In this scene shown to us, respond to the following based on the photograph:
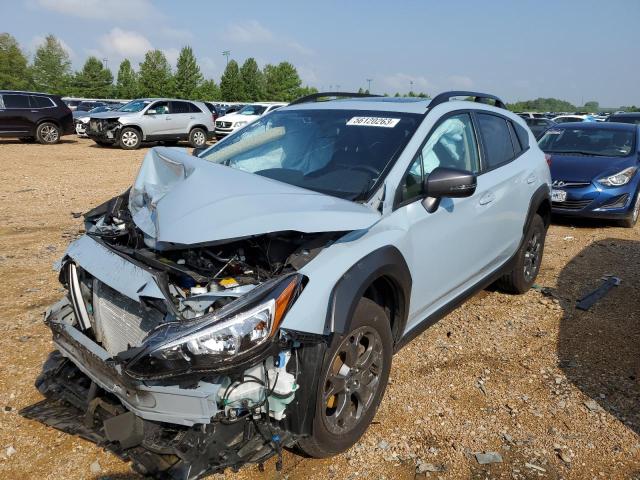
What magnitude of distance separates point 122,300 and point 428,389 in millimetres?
2029

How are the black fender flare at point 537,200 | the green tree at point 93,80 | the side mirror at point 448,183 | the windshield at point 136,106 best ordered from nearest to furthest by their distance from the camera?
the side mirror at point 448,183 → the black fender flare at point 537,200 → the windshield at point 136,106 → the green tree at point 93,80

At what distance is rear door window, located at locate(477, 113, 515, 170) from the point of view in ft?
13.6

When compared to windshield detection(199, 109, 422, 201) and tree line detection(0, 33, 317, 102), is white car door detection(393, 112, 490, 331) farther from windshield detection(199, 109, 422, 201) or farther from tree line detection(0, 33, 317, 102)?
tree line detection(0, 33, 317, 102)

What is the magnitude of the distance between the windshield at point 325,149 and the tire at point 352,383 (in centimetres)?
71

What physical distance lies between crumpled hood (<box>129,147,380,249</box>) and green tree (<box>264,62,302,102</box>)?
7472cm

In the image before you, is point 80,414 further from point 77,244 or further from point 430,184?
point 430,184

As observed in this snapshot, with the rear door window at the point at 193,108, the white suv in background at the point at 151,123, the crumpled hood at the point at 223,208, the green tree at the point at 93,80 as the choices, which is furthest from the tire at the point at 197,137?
the green tree at the point at 93,80

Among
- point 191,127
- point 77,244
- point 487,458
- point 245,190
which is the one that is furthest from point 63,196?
point 191,127

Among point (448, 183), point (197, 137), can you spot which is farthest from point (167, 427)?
point (197, 137)

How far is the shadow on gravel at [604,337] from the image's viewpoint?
3.49 metres

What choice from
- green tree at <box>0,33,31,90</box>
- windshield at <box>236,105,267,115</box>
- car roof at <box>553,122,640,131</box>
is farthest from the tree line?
car roof at <box>553,122,640,131</box>

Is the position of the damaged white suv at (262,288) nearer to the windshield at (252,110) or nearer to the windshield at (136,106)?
the windshield at (136,106)

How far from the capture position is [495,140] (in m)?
4.35

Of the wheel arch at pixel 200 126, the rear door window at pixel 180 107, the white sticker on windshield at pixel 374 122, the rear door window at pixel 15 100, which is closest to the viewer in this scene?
the white sticker on windshield at pixel 374 122
